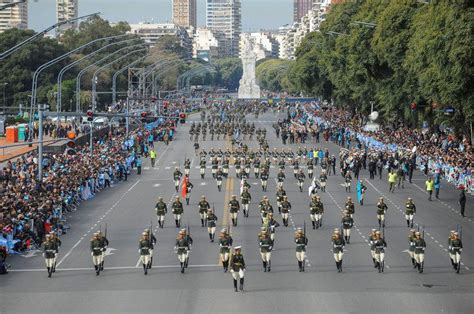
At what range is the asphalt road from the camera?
93.1ft

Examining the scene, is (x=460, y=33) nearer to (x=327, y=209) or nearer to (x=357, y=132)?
(x=327, y=209)

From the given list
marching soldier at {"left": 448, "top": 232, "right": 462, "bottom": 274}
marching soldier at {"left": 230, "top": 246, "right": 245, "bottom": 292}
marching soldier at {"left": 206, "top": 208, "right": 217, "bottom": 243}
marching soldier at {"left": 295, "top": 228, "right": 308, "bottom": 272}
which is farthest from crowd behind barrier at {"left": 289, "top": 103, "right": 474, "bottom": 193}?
marching soldier at {"left": 230, "top": 246, "right": 245, "bottom": 292}

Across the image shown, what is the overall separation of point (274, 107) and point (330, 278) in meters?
149

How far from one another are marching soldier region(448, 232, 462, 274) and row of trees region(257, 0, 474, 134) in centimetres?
2266

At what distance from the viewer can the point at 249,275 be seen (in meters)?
32.6

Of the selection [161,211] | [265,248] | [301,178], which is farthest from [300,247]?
[301,178]

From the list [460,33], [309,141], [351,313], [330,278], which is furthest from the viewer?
[309,141]

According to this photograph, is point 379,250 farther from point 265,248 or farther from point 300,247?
point 265,248

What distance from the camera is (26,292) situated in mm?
30422

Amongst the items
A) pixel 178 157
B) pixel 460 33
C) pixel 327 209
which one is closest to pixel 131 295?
pixel 327 209

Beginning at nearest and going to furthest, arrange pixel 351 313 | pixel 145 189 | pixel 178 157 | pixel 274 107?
pixel 351 313, pixel 145 189, pixel 178 157, pixel 274 107

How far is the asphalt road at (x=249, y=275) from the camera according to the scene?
2839cm

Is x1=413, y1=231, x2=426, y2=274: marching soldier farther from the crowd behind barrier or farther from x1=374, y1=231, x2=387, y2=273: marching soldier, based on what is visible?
the crowd behind barrier

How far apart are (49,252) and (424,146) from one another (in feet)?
147
